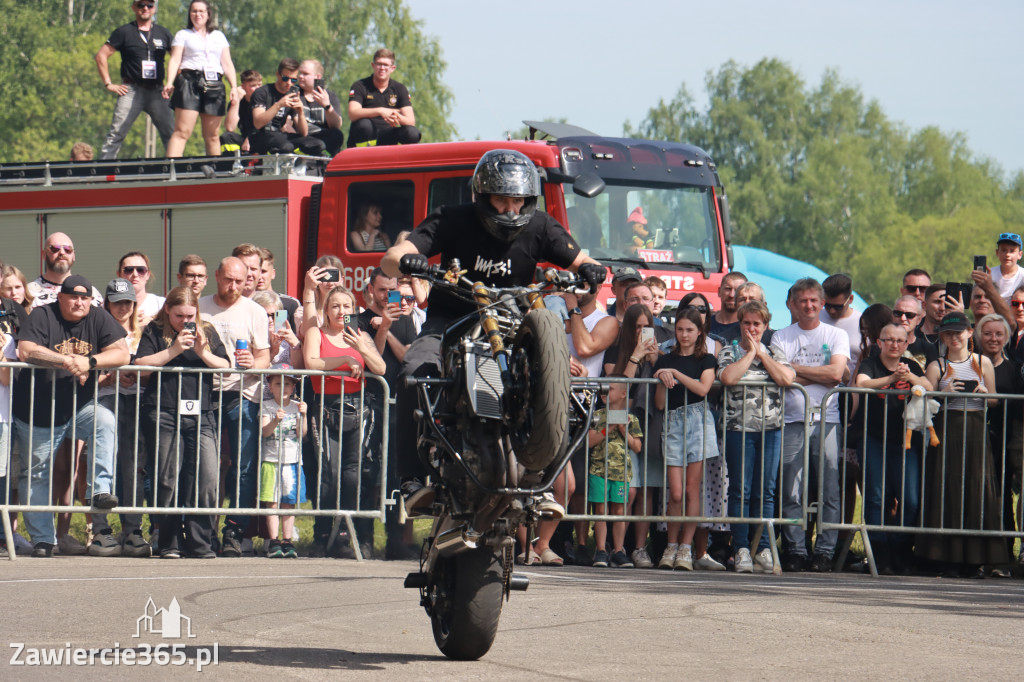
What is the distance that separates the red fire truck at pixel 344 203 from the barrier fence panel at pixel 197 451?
5.51 metres

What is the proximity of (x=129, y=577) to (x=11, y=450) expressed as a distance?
6.74 feet

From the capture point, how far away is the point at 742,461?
11352mm

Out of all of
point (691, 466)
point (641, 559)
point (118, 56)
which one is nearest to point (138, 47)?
point (691, 466)

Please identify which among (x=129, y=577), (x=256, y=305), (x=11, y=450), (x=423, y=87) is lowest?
(x=129, y=577)

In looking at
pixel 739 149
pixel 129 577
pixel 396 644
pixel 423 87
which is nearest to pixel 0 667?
pixel 396 644

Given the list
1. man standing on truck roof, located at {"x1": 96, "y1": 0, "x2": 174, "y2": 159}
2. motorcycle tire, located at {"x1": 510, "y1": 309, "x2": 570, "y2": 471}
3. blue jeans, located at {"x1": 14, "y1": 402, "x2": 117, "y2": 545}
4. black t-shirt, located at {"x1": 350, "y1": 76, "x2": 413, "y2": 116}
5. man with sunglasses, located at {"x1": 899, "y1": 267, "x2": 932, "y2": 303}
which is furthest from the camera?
man standing on truck roof, located at {"x1": 96, "y1": 0, "x2": 174, "y2": 159}

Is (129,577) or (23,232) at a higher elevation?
(23,232)

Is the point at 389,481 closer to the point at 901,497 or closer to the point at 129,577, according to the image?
the point at 129,577

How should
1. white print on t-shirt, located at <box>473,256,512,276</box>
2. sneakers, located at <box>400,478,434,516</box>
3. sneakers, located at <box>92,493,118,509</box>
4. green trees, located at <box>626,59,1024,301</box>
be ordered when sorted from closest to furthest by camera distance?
1. sneakers, located at <box>400,478,434,516</box>
2. white print on t-shirt, located at <box>473,256,512,276</box>
3. sneakers, located at <box>92,493,118,509</box>
4. green trees, located at <box>626,59,1024,301</box>

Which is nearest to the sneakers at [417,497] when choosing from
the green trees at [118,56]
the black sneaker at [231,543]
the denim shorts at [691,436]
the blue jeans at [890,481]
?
the black sneaker at [231,543]

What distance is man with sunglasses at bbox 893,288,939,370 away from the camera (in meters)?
11.8

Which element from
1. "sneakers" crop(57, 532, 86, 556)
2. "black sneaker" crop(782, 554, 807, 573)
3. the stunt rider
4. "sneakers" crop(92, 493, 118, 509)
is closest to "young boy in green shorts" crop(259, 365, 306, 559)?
"sneakers" crop(92, 493, 118, 509)

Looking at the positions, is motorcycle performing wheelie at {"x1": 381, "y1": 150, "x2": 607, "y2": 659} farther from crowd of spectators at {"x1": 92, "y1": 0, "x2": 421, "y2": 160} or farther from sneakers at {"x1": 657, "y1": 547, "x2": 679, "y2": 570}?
crowd of spectators at {"x1": 92, "y1": 0, "x2": 421, "y2": 160}

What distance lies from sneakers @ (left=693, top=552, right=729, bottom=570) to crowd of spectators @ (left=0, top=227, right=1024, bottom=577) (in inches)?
0.5
